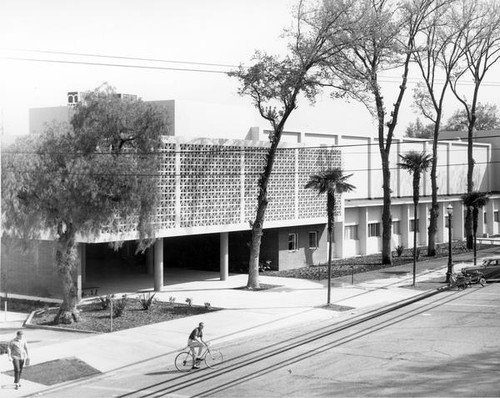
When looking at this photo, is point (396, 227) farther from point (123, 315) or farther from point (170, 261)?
point (123, 315)

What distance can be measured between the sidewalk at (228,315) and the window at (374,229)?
903 centimetres

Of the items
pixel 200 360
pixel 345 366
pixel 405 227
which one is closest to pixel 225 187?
pixel 200 360

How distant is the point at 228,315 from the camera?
30.2 metres

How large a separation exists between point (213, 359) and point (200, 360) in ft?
2.14

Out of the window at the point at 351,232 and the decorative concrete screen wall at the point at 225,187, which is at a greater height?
the decorative concrete screen wall at the point at 225,187

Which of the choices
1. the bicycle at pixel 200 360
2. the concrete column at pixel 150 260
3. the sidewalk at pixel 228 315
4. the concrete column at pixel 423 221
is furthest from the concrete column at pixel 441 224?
the bicycle at pixel 200 360

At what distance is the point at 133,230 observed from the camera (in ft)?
107

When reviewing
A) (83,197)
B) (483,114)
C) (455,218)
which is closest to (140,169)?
(83,197)

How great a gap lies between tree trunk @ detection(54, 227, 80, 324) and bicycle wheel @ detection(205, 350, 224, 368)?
302 inches

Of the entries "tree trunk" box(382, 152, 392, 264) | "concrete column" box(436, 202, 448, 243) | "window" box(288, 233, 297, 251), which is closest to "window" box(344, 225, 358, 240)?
"tree trunk" box(382, 152, 392, 264)

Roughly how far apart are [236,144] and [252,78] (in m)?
5.22

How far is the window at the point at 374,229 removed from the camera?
55.4 meters

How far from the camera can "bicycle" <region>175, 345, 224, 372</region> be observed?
2152 centimetres

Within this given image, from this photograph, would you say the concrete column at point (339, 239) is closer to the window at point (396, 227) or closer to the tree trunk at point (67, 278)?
the window at point (396, 227)
